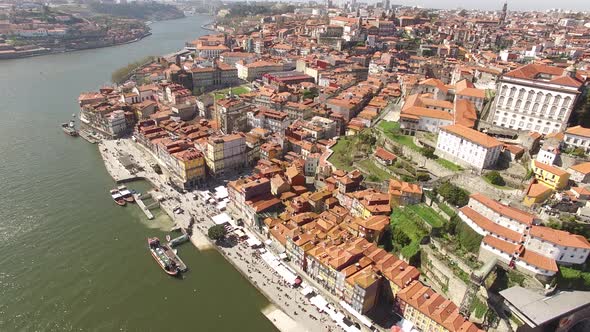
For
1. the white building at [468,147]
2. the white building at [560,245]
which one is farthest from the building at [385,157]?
the white building at [560,245]

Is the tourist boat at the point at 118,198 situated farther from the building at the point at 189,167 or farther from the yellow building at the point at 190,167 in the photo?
the yellow building at the point at 190,167

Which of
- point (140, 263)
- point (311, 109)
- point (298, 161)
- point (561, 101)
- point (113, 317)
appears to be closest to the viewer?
point (113, 317)

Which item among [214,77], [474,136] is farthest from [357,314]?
[214,77]

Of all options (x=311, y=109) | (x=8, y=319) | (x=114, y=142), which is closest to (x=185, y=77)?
(x=114, y=142)

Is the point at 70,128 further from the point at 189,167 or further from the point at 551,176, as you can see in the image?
the point at 551,176

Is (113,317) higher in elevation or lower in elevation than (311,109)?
lower

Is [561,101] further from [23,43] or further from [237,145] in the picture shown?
[23,43]
